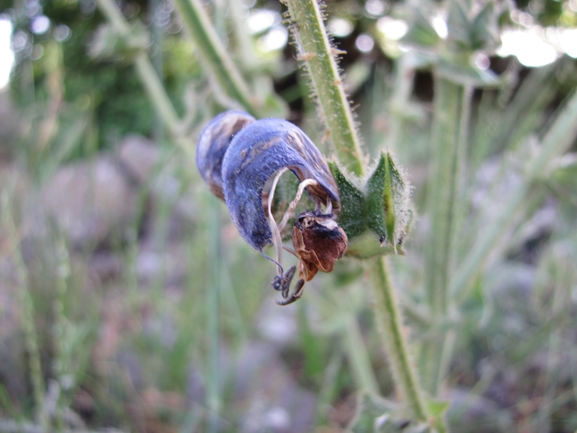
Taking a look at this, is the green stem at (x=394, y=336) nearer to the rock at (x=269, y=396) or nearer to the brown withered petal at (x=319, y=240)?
the brown withered petal at (x=319, y=240)

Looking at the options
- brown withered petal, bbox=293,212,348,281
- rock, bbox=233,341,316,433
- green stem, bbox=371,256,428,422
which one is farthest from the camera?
rock, bbox=233,341,316,433

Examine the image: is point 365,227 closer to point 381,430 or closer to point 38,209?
point 381,430

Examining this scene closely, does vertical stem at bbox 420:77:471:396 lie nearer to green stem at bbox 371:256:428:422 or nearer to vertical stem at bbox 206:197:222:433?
green stem at bbox 371:256:428:422

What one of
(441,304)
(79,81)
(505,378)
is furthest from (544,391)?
(79,81)

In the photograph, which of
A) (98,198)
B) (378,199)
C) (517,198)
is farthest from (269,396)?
(98,198)

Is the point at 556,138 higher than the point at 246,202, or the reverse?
the point at 556,138

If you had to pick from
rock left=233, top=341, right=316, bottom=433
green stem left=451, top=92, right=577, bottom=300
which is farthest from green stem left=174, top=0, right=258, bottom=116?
rock left=233, top=341, right=316, bottom=433

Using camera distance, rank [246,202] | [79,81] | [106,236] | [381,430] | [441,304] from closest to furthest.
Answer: [246,202] → [381,430] → [441,304] → [106,236] → [79,81]
